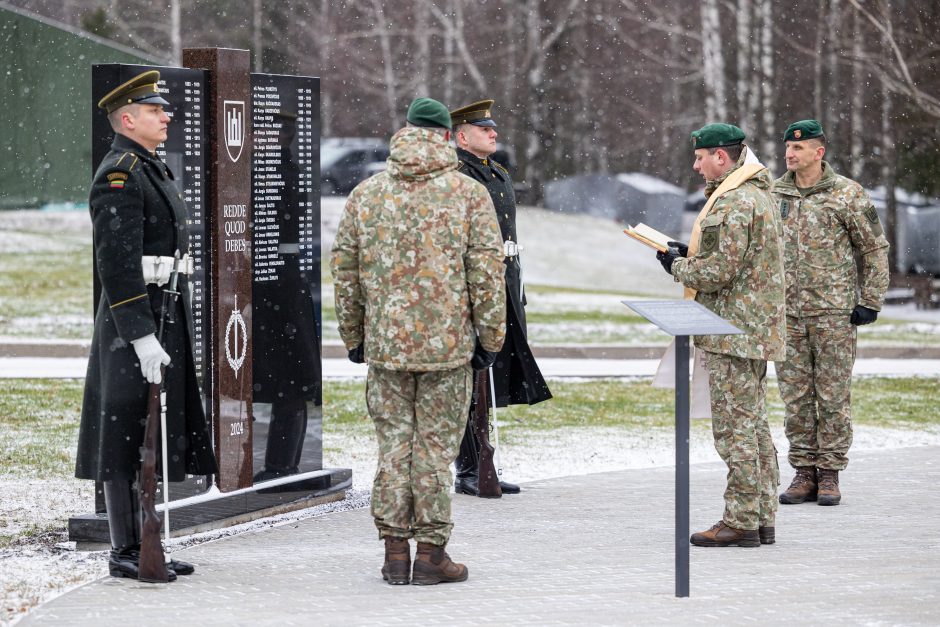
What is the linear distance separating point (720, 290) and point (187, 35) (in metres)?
33.9

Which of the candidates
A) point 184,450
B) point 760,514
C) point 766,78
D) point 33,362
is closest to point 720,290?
point 760,514

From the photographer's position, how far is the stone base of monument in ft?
21.4

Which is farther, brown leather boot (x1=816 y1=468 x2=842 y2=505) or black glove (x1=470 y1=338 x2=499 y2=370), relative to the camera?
brown leather boot (x1=816 y1=468 x2=842 y2=505)

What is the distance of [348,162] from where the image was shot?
35.6m

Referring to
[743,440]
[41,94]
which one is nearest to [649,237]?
[743,440]

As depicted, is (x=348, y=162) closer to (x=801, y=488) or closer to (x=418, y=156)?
(x=801, y=488)

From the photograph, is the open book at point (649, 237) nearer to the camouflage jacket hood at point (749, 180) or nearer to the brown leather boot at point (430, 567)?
the camouflage jacket hood at point (749, 180)

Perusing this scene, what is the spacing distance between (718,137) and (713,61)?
26120 mm

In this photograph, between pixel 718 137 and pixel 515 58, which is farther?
pixel 515 58

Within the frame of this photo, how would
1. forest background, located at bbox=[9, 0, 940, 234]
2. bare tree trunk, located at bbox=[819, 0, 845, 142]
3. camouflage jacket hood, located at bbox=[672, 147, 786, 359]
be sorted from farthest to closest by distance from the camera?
forest background, located at bbox=[9, 0, 940, 234], bare tree trunk, located at bbox=[819, 0, 845, 142], camouflage jacket hood, located at bbox=[672, 147, 786, 359]

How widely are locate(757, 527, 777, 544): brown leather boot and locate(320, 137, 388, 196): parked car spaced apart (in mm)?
28515

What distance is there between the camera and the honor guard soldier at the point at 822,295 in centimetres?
765

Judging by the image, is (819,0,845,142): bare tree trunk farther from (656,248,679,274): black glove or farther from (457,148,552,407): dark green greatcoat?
(656,248,679,274): black glove

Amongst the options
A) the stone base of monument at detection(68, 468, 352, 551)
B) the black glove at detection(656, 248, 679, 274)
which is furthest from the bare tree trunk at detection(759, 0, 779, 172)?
the black glove at detection(656, 248, 679, 274)
